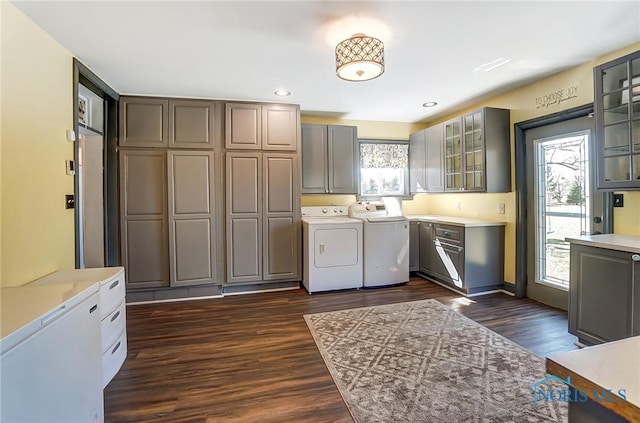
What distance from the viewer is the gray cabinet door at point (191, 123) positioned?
3.45m

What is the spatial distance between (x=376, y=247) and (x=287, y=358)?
202 cm

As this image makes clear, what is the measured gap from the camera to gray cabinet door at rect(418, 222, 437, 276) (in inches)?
163

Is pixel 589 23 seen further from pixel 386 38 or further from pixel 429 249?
pixel 429 249

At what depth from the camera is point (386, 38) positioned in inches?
87.2

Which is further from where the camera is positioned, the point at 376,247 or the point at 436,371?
the point at 376,247

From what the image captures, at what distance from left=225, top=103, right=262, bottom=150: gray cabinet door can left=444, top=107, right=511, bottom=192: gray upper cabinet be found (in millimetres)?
2553

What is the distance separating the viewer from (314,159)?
13.6 feet

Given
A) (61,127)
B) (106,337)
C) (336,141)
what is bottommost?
(106,337)

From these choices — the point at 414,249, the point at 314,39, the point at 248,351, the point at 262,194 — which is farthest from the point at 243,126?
the point at 414,249

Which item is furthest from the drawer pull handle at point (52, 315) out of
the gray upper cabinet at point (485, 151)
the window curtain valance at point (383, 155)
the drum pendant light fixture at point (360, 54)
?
the window curtain valance at point (383, 155)

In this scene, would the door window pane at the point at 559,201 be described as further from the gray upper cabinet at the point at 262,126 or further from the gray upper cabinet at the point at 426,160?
the gray upper cabinet at the point at 262,126

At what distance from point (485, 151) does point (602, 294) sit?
1803mm

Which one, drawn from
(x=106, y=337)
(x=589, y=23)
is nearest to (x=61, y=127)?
(x=106, y=337)

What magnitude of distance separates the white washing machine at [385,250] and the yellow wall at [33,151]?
2999mm
